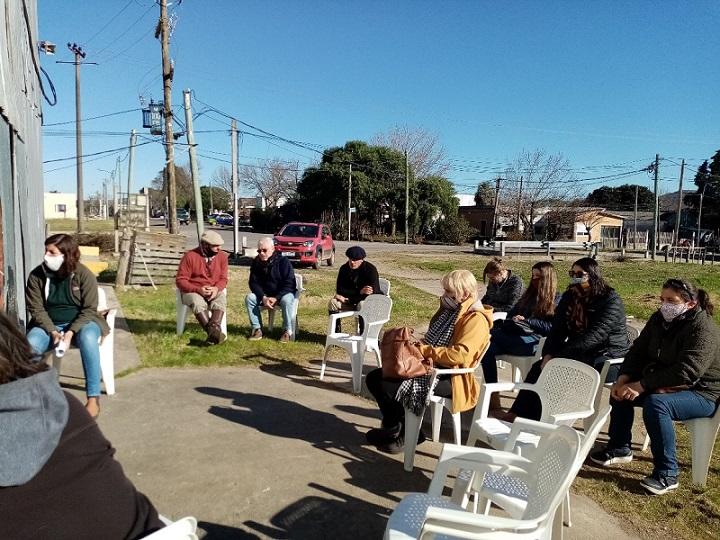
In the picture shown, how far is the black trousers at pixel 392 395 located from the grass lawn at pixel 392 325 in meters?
1.09

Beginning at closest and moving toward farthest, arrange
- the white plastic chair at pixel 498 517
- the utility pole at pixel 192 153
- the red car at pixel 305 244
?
the white plastic chair at pixel 498 517 < the utility pole at pixel 192 153 < the red car at pixel 305 244

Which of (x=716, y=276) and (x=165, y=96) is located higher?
(x=165, y=96)

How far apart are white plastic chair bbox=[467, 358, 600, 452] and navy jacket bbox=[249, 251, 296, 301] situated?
4.21 metres

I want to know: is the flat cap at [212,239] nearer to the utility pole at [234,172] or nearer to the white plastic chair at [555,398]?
the white plastic chair at [555,398]

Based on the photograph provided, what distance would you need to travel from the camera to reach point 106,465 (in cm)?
169

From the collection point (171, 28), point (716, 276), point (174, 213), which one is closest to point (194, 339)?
point (174, 213)

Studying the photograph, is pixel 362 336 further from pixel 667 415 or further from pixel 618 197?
pixel 618 197

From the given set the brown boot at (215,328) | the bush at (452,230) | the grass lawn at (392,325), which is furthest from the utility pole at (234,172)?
the bush at (452,230)

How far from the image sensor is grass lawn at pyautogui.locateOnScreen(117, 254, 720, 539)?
3.45 meters

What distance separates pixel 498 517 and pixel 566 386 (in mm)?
1795

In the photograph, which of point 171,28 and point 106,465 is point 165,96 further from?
point 106,465

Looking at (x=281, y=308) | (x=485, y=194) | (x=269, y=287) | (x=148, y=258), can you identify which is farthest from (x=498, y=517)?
(x=485, y=194)

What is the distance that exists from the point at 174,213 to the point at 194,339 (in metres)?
12.9

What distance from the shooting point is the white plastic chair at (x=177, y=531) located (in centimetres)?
173
